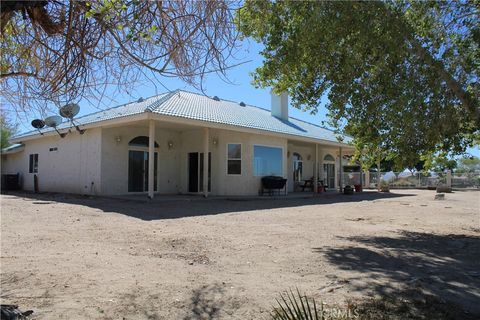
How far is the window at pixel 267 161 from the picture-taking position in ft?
70.9

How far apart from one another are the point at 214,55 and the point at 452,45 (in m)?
6.29

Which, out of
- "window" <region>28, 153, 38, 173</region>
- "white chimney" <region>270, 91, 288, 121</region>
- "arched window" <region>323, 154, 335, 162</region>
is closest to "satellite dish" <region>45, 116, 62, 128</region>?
"window" <region>28, 153, 38, 173</region>

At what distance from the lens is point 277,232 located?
10.1 metres

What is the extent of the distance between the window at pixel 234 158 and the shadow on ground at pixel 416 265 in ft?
37.4

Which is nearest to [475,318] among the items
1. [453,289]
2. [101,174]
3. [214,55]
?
[453,289]

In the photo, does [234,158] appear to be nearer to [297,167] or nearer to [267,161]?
[267,161]

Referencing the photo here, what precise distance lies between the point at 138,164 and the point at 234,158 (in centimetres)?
466

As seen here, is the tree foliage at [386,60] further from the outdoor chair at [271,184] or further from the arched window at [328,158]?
the arched window at [328,158]

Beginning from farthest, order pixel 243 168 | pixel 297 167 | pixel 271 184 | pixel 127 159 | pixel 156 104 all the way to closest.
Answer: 1. pixel 297 167
2. pixel 271 184
3. pixel 243 168
4. pixel 127 159
5. pixel 156 104

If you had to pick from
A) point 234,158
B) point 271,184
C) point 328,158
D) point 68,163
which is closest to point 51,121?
point 234,158

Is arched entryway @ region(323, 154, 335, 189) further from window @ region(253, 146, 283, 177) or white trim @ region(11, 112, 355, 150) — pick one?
window @ region(253, 146, 283, 177)

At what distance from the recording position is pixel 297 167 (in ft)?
89.9

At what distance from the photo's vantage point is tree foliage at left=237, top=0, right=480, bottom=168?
25.1 feet

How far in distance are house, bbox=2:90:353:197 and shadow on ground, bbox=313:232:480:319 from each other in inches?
406
